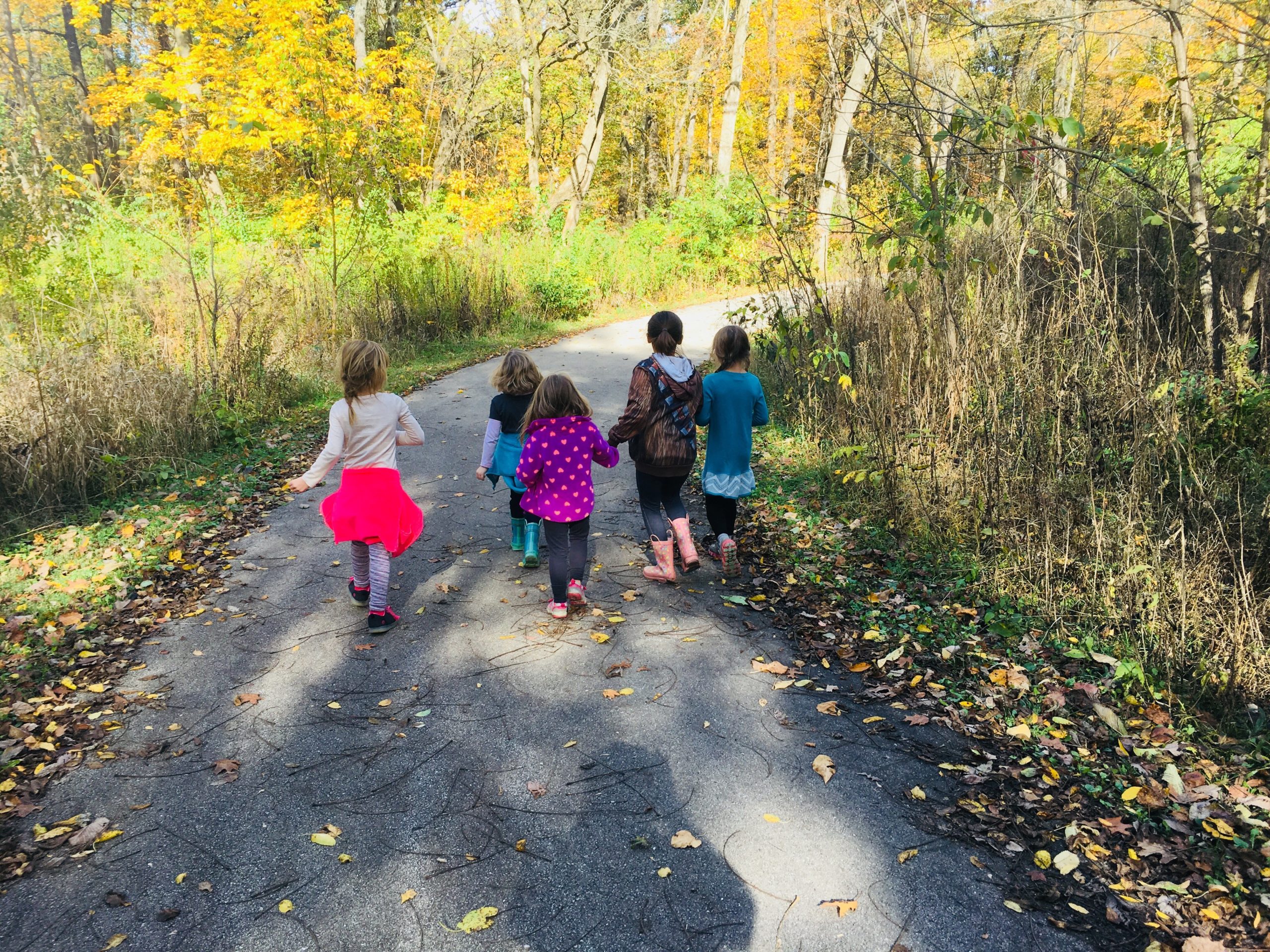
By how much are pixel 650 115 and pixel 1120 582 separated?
126 ft

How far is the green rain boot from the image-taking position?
5.83 m

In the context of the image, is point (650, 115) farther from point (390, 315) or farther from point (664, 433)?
point (664, 433)

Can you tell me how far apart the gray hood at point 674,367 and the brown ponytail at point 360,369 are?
175 centimetres

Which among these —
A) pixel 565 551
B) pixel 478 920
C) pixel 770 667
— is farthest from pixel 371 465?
pixel 478 920

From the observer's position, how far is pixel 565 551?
16.3 feet

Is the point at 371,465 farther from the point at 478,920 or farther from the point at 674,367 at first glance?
the point at 478,920

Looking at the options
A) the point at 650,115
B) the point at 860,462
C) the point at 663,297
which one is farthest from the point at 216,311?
the point at 650,115

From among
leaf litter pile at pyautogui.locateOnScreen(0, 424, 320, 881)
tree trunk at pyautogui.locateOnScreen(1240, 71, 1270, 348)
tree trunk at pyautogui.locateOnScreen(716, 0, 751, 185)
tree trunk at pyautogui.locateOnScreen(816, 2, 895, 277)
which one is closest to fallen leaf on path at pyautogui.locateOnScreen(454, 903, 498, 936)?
leaf litter pile at pyautogui.locateOnScreen(0, 424, 320, 881)

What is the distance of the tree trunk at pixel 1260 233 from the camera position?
4969mm

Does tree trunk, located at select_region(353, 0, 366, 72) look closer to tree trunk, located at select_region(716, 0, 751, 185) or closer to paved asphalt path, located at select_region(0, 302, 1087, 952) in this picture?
tree trunk, located at select_region(716, 0, 751, 185)

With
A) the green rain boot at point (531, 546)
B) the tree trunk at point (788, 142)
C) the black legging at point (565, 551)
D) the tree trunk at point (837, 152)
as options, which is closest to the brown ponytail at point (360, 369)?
the black legging at point (565, 551)

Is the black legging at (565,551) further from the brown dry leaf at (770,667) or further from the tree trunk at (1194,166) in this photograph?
the tree trunk at (1194,166)

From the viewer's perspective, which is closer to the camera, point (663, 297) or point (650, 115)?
point (663, 297)

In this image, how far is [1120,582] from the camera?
4336 millimetres
